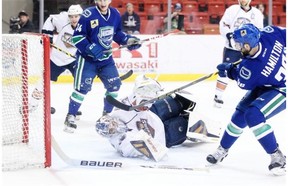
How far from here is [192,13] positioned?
7645 mm

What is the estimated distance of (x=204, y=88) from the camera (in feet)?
22.2

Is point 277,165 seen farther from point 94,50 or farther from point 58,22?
point 58,22

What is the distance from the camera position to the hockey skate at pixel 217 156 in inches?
131

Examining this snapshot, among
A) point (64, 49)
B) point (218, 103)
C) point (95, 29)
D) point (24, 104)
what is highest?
point (95, 29)

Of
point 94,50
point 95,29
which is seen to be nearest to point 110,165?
point 94,50

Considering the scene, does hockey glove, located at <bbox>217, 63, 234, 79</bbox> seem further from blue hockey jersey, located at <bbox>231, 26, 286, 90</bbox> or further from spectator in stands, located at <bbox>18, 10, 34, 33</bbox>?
spectator in stands, located at <bbox>18, 10, 34, 33</bbox>

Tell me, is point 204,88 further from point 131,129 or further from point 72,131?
point 131,129

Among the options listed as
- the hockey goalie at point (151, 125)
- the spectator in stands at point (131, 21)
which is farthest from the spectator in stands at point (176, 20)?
the hockey goalie at point (151, 125)

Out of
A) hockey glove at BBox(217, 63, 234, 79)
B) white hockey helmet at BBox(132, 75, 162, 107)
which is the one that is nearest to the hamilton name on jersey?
hockey glove at BBox(217, 63, 234, 79)

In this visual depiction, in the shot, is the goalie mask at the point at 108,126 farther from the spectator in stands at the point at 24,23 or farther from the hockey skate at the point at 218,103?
the spectator in stands at the point at 24,23

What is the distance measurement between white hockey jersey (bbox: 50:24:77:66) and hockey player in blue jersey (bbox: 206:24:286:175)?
2050 mm

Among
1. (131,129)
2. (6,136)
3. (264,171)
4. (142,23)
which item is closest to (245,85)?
(264,171)

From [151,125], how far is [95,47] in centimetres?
79

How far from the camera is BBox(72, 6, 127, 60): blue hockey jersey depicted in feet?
13.5
